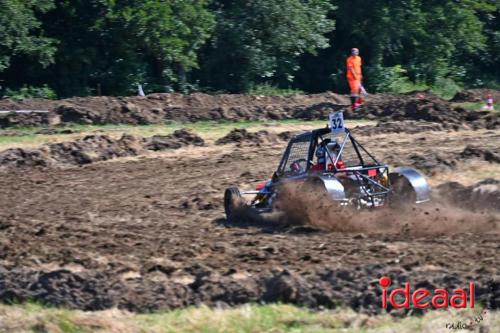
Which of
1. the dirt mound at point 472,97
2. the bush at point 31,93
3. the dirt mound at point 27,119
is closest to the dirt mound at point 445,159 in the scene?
the dirt mound at point 472,97

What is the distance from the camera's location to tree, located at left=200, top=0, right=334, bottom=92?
3450cm

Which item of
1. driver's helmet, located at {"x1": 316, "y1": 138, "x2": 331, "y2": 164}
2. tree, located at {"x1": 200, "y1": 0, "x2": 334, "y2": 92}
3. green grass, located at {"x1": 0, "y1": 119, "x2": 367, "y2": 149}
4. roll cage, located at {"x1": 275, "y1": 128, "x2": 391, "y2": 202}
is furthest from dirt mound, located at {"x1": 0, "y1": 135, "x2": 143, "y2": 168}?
tree, located at {"x1": 200, "y1": 0, "x2": 334, "y2": 92}

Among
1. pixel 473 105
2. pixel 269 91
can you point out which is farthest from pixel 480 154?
pixel 269 91

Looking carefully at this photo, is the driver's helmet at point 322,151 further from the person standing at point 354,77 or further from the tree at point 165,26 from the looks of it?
the tree at point 165,26

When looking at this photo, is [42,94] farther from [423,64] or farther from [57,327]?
→ [57,327]

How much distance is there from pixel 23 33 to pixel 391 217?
2184 cm

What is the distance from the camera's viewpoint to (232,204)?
13984mm

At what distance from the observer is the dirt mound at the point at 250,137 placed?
865 inches

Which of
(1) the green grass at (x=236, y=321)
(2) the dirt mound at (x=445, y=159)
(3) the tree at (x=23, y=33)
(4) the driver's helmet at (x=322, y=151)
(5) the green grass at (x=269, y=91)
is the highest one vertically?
(3) the tree at (x=23, y=33)

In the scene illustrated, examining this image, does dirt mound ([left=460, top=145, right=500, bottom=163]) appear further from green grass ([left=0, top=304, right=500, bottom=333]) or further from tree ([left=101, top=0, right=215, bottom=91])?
tree ([left=101, top=0, right=215, bottom=91])

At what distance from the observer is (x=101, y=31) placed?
34.0 metres

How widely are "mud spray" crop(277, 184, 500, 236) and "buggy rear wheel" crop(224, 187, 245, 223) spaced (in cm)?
91

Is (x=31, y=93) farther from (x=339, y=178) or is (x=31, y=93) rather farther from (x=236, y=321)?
(x=236, y=321)

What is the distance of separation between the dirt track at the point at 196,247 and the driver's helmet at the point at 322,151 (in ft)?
3.81
